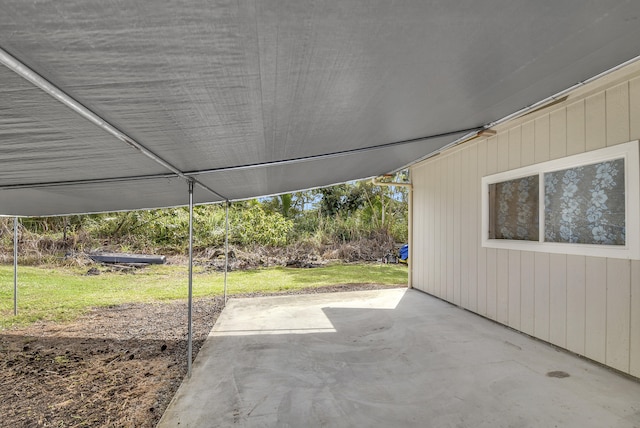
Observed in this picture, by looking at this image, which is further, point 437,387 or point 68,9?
point 437,387

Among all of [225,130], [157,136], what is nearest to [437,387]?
[225,130]

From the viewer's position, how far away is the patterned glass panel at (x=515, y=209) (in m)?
3.68

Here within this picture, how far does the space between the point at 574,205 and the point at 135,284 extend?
790 centimetres

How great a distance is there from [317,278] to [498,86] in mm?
6531

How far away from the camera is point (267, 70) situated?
1229 mm

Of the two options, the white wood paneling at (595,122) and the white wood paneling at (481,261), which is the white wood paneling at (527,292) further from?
the white wood paneling at (595,122)

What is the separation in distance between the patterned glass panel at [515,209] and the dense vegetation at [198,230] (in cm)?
665

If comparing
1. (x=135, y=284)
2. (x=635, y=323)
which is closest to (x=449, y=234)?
(x=635, y=323)

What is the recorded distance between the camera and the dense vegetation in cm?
932

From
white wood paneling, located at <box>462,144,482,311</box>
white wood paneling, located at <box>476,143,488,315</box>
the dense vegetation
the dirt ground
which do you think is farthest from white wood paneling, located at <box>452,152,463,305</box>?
the dense vegetation

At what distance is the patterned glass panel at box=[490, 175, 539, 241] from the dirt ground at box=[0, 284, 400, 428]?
397 centimetres

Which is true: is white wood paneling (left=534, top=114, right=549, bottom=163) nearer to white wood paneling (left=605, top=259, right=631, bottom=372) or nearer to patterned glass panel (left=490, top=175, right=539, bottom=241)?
patterned glass panel (left=490, top=175, right=539, bottom=241)

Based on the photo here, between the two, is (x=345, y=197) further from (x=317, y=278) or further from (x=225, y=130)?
(x=225, y=130)

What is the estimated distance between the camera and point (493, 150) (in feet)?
14.0
